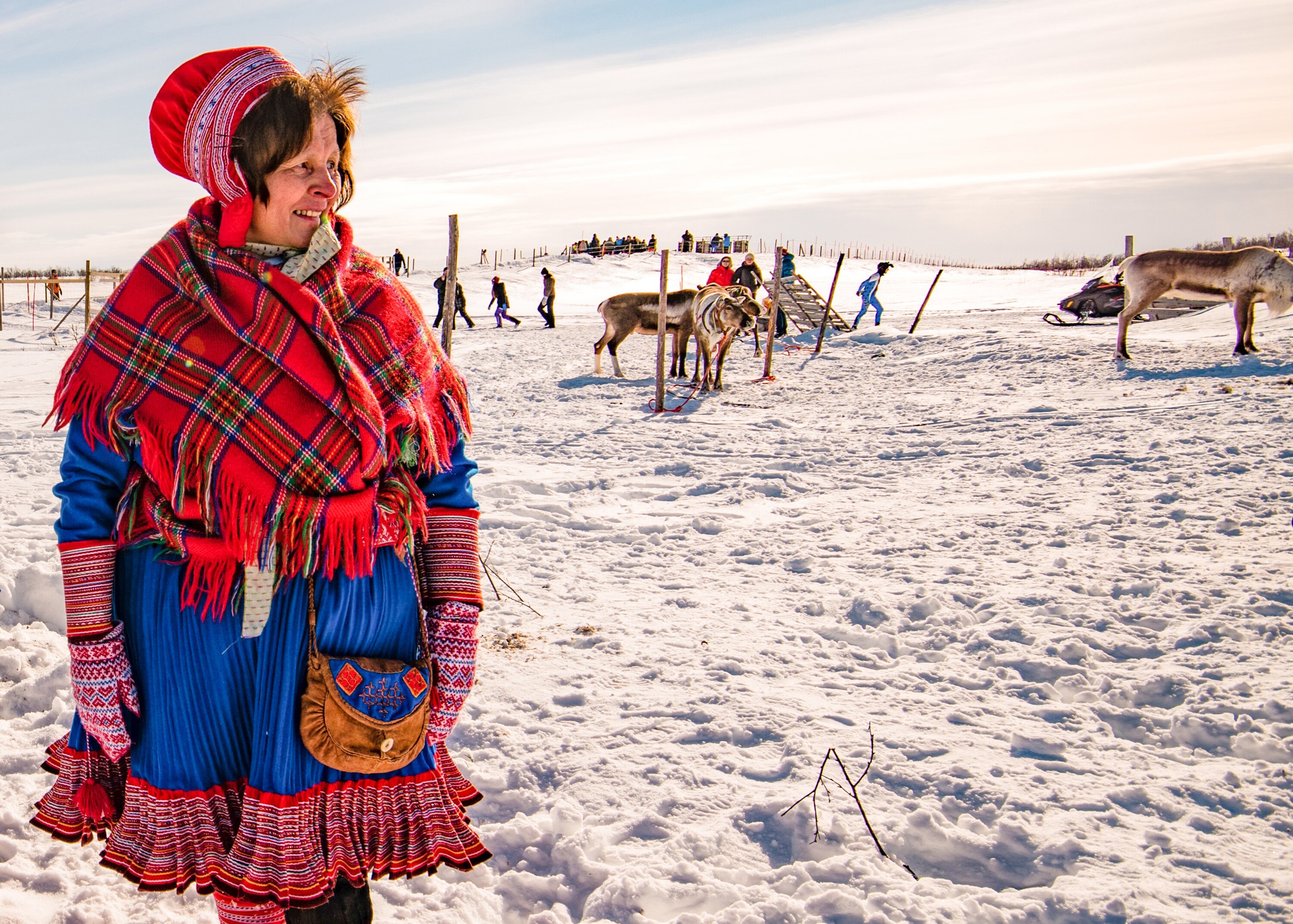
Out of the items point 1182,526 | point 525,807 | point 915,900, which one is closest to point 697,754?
point 525,807

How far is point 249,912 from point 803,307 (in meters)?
18.6

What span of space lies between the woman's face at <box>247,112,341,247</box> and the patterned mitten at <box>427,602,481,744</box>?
0.75 metres

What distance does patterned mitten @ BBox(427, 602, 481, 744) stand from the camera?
1655 millimetres

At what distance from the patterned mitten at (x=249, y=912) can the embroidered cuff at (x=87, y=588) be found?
0.52 meters

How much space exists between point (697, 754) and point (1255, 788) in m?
1.77

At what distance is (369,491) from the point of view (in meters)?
1.54

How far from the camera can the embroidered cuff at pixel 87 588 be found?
147 centimetres

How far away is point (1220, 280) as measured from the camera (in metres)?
11.3

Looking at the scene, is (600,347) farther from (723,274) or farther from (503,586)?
(503,586)

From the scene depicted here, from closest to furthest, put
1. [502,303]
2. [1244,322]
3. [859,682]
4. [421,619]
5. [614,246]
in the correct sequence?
[421,619] < [859,682] < [1244,322] < [502,303] < [614,246]

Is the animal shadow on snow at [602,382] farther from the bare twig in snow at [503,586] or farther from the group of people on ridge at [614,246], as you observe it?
the group of people on ridge at [614,246]

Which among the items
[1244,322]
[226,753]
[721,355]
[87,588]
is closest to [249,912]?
[226,753]

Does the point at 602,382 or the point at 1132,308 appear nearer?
the point at 1132,308

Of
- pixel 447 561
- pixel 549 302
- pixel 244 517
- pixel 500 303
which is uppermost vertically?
pixel 549 302
